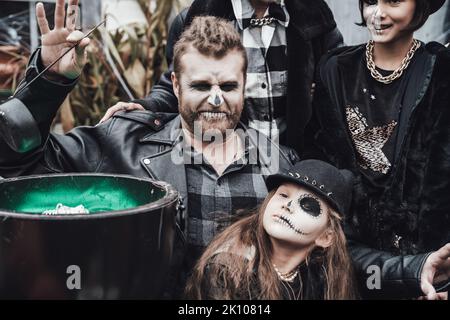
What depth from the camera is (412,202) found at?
2213mm

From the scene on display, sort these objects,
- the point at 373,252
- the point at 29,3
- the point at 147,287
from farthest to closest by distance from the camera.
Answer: the point at 29,3, the point at 373,252, the point at 147,287

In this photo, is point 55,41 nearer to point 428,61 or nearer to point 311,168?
point 311,168

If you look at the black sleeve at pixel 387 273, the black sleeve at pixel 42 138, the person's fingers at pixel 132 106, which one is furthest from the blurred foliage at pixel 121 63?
the black sleeve at pixel 387 273

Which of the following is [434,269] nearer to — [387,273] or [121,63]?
[387,273]

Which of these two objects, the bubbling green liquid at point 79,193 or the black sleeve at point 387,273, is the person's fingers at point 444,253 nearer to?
the black sleeve at point 387,273

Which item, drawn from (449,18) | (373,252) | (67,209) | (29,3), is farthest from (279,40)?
(29,3)

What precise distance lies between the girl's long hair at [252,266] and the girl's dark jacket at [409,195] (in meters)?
0.16

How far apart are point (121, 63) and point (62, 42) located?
2382 millimetres

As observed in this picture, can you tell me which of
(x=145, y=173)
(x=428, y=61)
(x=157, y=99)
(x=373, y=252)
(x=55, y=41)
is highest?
(x=55, y=41)

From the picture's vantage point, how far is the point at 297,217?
1.97 meters

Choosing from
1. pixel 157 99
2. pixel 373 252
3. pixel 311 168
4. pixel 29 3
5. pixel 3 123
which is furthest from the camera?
pixel 29 3

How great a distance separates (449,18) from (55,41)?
239 centimetres

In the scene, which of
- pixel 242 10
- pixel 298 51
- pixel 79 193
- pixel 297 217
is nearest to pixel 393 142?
pixel 297 217

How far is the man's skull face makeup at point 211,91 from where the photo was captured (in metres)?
2.15
